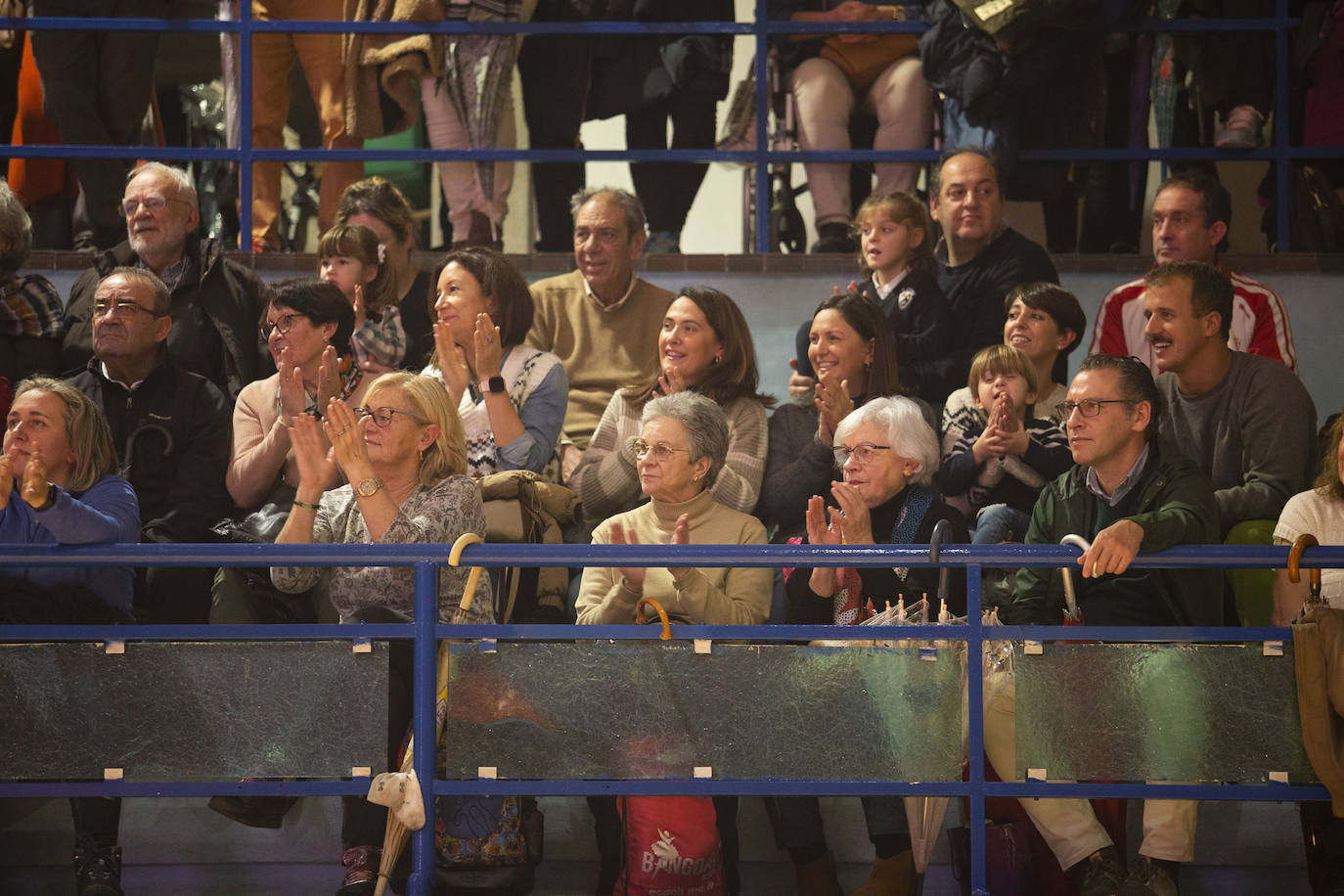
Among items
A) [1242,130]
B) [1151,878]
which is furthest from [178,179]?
[1242,130]

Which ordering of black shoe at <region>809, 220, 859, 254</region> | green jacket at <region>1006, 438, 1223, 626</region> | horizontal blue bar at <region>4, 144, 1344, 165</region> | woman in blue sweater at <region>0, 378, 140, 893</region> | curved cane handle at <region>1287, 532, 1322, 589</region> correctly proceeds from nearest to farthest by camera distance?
curved cane handle at <region>1287, 532, 1322, 589</region> → woman in blue sweater at <region>0, 378, 140, 893</region> → green jacket at <region>1006, 438, 1223, 626</region> → horizontal blue bar at <region>4, 144, 1344, 165</region> → black shoe at <region>809, 220, 859, 254</region>

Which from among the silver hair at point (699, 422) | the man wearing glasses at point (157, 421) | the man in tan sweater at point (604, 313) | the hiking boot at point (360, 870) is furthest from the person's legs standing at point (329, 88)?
the hiking boot at point (360, 870)

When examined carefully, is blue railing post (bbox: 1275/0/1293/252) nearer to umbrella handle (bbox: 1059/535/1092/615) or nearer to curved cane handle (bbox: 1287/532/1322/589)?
umbrella handle (bbox: 1059/535/1092/615)

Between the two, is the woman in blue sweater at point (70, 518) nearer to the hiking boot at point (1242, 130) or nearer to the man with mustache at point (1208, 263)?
the man with mustache at point (1208, 263)

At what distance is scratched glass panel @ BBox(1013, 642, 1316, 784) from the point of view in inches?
143

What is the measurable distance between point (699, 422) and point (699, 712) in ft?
3.49

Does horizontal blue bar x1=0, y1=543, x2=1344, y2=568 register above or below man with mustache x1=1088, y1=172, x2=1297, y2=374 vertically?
below

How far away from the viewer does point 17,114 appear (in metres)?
6.66

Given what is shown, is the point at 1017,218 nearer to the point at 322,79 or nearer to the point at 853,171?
the point at 853,171

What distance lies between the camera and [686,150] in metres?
6.32

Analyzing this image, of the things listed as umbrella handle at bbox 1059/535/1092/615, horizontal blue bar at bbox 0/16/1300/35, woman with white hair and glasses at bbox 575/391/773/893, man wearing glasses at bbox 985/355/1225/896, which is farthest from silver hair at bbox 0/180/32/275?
umbrella handle at bbox 1059/535/1092/615

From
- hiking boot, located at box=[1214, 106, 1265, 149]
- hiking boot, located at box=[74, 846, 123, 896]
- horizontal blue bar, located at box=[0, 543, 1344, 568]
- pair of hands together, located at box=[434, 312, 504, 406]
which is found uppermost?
hiking boot, located at box=[1214, 106, 1265, 149]

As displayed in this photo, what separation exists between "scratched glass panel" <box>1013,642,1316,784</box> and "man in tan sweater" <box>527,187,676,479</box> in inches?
94.0

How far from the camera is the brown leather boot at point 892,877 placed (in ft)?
12.8
